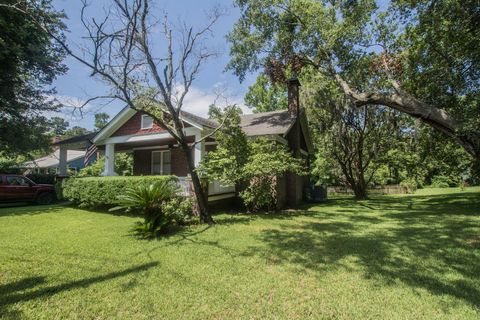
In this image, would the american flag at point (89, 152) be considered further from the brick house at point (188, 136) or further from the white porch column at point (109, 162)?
the white porch column at point (109, 162)

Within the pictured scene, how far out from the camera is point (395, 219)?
9.48m

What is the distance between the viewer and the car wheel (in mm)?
14031

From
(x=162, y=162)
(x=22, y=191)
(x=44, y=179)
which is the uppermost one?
(x=162, y=162)

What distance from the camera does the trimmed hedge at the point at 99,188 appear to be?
391 inches

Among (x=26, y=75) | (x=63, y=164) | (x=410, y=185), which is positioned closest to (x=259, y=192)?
(x=63, y=164)

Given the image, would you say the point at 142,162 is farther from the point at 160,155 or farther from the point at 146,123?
the point at 146,123

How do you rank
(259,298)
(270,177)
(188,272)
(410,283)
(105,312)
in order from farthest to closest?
(270,177) < (188,272) < (410,283) < (259,298) < (105,312)

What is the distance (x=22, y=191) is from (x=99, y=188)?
584 cm

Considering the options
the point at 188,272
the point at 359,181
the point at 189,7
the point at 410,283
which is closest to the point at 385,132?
the point at 359,181

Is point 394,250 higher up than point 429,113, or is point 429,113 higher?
point 429,113

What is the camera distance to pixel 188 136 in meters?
12.4

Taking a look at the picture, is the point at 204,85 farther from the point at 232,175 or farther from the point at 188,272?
the point at 188,272

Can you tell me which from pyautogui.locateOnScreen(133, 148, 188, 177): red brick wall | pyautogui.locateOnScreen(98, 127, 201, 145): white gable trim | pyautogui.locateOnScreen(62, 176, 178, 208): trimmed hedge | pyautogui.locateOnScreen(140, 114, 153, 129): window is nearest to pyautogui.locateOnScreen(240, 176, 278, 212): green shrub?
pyautogui.locateOnScreen(62, 176, 178, 208): trimmed hedge

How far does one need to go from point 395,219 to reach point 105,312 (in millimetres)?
9466
